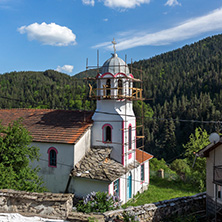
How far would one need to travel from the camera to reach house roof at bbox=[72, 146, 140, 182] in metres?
16.5

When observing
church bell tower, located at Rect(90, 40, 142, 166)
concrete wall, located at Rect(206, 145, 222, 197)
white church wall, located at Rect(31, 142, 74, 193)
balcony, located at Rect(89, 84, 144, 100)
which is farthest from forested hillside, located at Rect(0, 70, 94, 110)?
concrete wall, located at Rect(206, 145, 222, 197)

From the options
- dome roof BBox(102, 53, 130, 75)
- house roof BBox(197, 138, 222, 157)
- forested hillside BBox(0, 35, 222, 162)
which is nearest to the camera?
house roof BBox(197, 138, 222, 157)

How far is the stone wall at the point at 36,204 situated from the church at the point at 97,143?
8.60 m

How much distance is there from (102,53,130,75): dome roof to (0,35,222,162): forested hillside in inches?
807

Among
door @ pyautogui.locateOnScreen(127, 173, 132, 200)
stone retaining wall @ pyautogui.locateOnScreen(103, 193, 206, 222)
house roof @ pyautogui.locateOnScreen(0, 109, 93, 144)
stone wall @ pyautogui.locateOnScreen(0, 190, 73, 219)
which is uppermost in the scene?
house roof @ pyautogui.locateOnScreen(0, 109, 93, 144)

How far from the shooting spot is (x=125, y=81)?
19156mm

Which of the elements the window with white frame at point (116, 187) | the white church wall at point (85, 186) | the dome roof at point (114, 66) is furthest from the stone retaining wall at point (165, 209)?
the dome roof at point (114, 66)

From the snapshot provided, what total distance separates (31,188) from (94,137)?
7416 millimetres

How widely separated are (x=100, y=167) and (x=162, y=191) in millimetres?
7565

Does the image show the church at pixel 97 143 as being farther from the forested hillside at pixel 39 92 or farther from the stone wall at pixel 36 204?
the forested hillside at pixel 39 92

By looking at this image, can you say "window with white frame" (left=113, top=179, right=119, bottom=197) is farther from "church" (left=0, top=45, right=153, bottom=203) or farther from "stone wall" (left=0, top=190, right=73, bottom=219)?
"stone wall" (left=0, top=190, right=73, bottom=219)

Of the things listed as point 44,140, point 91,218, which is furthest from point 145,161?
point 91,218

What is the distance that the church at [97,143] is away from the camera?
17250mm

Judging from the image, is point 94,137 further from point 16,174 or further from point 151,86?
point 151,86
